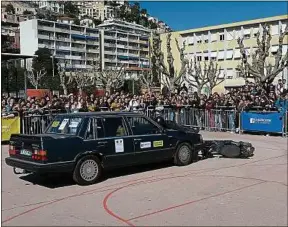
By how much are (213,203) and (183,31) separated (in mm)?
78467

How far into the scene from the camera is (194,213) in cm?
630

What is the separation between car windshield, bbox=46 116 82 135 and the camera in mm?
8883

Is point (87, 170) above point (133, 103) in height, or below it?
below

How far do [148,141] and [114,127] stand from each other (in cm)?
93

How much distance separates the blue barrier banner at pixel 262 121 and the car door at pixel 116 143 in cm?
890

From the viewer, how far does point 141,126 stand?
9.77m

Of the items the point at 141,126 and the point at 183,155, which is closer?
the point at 141,126

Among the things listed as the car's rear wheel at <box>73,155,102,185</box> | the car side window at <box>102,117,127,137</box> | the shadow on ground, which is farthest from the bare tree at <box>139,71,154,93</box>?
the car's rear wheel at <box>73,155,102,185</box>

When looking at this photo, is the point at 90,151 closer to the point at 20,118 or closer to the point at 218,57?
the point at 20,118

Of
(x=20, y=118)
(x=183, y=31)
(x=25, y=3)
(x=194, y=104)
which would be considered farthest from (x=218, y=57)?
(x=25, y=3)

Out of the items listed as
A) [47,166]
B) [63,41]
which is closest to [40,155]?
[47,166]

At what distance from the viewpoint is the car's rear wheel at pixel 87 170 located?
849cm

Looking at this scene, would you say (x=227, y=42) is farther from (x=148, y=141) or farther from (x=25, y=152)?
(x=25, y=152)

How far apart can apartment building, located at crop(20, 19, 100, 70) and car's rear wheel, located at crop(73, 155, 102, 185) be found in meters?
106
